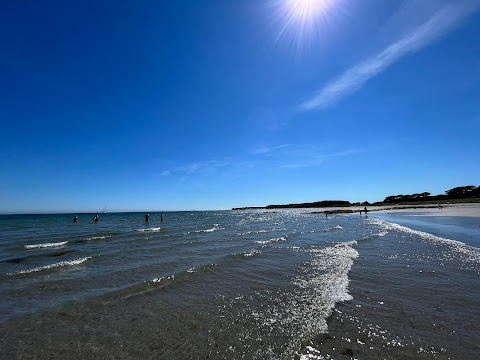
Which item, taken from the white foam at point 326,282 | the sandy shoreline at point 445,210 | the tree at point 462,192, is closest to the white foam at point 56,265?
the white foam at point 326,282

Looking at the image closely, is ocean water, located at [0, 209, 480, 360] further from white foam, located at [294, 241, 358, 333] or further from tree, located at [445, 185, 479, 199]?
tree, located at [445, 185, 479, 199]

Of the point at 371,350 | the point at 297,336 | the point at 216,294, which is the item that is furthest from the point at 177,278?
the point at 371,350

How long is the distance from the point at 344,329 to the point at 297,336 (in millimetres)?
1131

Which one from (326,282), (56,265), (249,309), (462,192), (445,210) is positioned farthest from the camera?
(462,192)

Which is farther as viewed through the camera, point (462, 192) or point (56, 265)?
point (462, 192)

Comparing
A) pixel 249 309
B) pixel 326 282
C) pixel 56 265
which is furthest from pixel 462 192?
pixel 56 265

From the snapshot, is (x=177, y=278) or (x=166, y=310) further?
(x=177, y=278)

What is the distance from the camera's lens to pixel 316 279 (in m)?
10.1

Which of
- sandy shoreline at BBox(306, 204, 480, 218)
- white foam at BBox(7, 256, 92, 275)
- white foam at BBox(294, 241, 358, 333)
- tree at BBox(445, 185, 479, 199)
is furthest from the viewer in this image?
tree at BBox(445, 185, 479, 199)

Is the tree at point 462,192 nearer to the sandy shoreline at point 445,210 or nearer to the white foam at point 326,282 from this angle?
the sandy shoreline at point 445,210

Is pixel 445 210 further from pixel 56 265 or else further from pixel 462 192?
pixel 462 192

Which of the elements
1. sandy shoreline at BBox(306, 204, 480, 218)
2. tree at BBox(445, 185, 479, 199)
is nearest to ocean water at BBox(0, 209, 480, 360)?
sandy shoreline at BBox(306, 204, 480, 218)

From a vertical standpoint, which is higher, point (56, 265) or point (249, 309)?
point (56, 265)

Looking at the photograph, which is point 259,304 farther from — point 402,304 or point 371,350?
point 402,304
